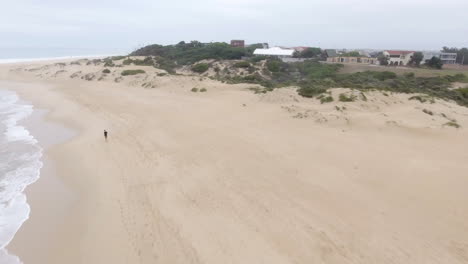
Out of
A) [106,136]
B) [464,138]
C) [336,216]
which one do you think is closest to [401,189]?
[336,216]

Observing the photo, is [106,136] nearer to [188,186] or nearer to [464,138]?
[188,186]

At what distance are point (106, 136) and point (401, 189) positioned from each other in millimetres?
11312

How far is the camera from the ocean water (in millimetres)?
7084

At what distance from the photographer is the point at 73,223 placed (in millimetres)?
7223

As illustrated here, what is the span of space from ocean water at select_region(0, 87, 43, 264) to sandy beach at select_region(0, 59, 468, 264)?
31 centimetres

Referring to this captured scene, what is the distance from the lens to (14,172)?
1007cm

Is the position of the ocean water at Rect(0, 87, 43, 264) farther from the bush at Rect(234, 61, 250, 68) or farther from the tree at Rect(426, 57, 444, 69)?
the tree at Rect(426, 57, 444, 69)

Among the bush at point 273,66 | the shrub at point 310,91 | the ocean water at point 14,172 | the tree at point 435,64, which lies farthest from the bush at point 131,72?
the tree at point 435,64

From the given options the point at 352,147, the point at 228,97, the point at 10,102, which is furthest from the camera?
the point at 10,102

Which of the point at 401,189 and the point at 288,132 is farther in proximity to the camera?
the point at 288,132

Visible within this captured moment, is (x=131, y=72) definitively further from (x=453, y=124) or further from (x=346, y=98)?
(x=453, y=124)

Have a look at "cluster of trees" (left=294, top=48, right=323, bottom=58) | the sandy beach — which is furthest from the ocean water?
"cluster of trees" (left=294, top=48, right=323, bottom=58)

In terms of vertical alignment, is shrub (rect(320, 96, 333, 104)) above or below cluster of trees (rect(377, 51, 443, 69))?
below

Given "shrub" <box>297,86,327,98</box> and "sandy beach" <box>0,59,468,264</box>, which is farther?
"shrub" <box>297,86,327,98</box>
